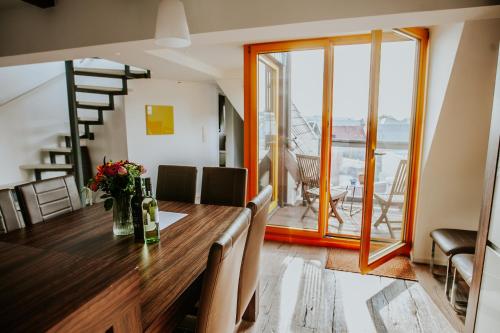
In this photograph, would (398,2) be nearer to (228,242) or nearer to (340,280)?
(228,242)

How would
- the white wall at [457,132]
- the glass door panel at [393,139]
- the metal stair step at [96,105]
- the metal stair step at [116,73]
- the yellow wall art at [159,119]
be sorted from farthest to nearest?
the yellow wall art at [159,119]
the metal stair step at [96,105]
the metal stair step at [116,73]
the glass door panel at [393,139]
the white wall at [457,132]

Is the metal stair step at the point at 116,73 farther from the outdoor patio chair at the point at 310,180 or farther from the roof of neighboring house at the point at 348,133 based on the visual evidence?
the roof of neighboring house at the point at 348,133

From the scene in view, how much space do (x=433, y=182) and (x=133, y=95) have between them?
410cm

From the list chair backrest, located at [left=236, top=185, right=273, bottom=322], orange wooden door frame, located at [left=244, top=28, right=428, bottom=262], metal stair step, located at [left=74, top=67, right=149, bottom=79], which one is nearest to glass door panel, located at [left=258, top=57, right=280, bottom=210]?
orange wooden door frame, located at [left=244, top=28, right=428, bottom=262]

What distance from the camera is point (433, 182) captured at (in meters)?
2.78

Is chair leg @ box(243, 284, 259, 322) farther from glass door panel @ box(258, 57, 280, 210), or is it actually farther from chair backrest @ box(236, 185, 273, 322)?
glass door panel @ box(258, 57, 280, 210)

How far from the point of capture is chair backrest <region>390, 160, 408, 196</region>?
9.96 feet

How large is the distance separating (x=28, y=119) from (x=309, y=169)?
13.1 feet

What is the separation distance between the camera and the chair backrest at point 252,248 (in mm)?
1456

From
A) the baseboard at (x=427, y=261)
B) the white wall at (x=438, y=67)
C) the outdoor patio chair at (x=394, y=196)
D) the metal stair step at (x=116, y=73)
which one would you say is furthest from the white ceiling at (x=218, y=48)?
the baseboard at (x=427, y=261)

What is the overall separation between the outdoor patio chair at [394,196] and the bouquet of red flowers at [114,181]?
2.58 metres

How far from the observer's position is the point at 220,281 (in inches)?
40.4

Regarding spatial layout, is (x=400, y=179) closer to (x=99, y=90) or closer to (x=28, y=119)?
(x=99, y=90)

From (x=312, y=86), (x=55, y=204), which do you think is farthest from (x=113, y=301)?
(x=312, y=86)
